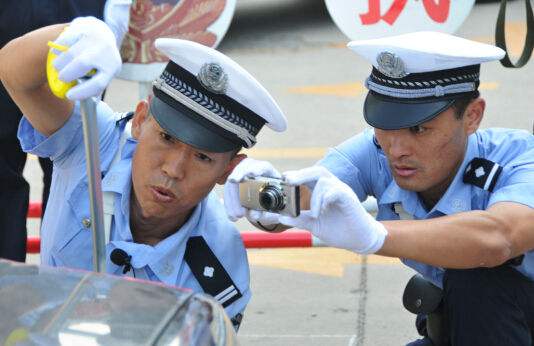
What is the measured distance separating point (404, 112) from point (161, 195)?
0.65 meters

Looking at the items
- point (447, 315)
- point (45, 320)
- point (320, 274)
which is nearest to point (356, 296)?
point (320, 274)

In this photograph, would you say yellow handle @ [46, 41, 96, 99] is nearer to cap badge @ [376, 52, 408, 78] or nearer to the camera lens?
the camera lens

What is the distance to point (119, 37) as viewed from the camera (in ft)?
12.2

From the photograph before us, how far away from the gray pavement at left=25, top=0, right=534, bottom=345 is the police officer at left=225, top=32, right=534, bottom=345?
1152 mm

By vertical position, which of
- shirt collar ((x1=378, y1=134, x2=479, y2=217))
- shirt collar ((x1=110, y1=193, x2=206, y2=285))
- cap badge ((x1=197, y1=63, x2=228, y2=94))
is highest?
cap badge ((x1=197, y1=63, x2=228, y2=94))

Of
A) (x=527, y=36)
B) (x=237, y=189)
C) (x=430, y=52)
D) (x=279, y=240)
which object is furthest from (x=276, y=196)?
(x=279, y=240)

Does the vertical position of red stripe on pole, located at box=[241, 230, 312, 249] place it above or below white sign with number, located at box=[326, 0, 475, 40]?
below

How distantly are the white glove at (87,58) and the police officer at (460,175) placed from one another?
1.76ft

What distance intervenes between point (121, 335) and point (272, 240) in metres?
2.92

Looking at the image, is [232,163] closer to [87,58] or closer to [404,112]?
[404,112]

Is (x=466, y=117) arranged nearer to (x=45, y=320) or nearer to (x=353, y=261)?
(x=45, y=320)

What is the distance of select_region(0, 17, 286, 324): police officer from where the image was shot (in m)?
2.82

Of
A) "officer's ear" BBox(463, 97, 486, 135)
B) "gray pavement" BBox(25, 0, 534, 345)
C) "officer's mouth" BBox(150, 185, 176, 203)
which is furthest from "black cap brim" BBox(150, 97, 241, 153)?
"gray pavement" BBox(25, 0, 534, 345)

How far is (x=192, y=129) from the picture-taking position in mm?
2805
